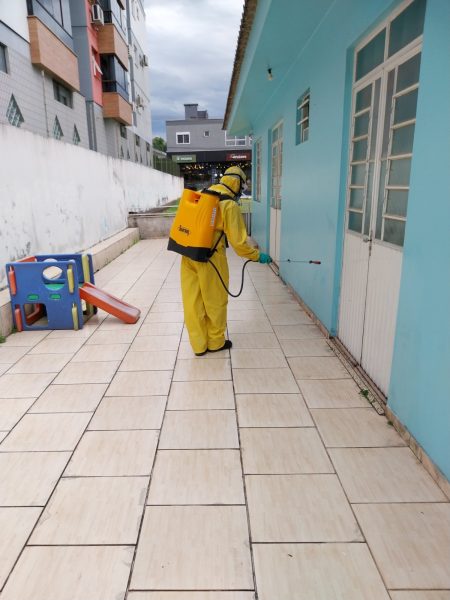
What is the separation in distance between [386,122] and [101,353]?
3.02 m

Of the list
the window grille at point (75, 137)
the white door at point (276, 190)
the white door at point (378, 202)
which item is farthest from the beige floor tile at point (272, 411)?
the window grille at point (75, 137)

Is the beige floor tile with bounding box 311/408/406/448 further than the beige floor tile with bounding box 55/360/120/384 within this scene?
No

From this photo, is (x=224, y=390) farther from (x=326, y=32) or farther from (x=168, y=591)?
(x=326, y=32)

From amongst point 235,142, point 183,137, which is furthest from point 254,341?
point 183,137

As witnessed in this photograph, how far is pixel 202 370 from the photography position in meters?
3.54

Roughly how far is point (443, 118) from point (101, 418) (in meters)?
2.62

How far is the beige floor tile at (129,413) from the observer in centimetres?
272

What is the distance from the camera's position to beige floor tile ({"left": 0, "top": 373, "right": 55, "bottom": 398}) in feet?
10.3

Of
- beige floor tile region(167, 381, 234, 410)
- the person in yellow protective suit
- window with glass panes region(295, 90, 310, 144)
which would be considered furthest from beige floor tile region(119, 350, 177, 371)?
window with glass panes region(295, 90, 310, 144)

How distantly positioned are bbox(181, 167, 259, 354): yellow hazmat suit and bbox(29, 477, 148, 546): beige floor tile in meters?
1.75

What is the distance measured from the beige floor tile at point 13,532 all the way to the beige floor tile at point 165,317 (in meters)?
2.93

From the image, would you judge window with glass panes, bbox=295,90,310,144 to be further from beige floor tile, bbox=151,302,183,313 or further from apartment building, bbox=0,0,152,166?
apartment building, bbox=0,0,152,166

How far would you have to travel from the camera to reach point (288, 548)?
178cm

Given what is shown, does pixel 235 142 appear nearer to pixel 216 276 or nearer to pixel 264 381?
pixel 216 276
